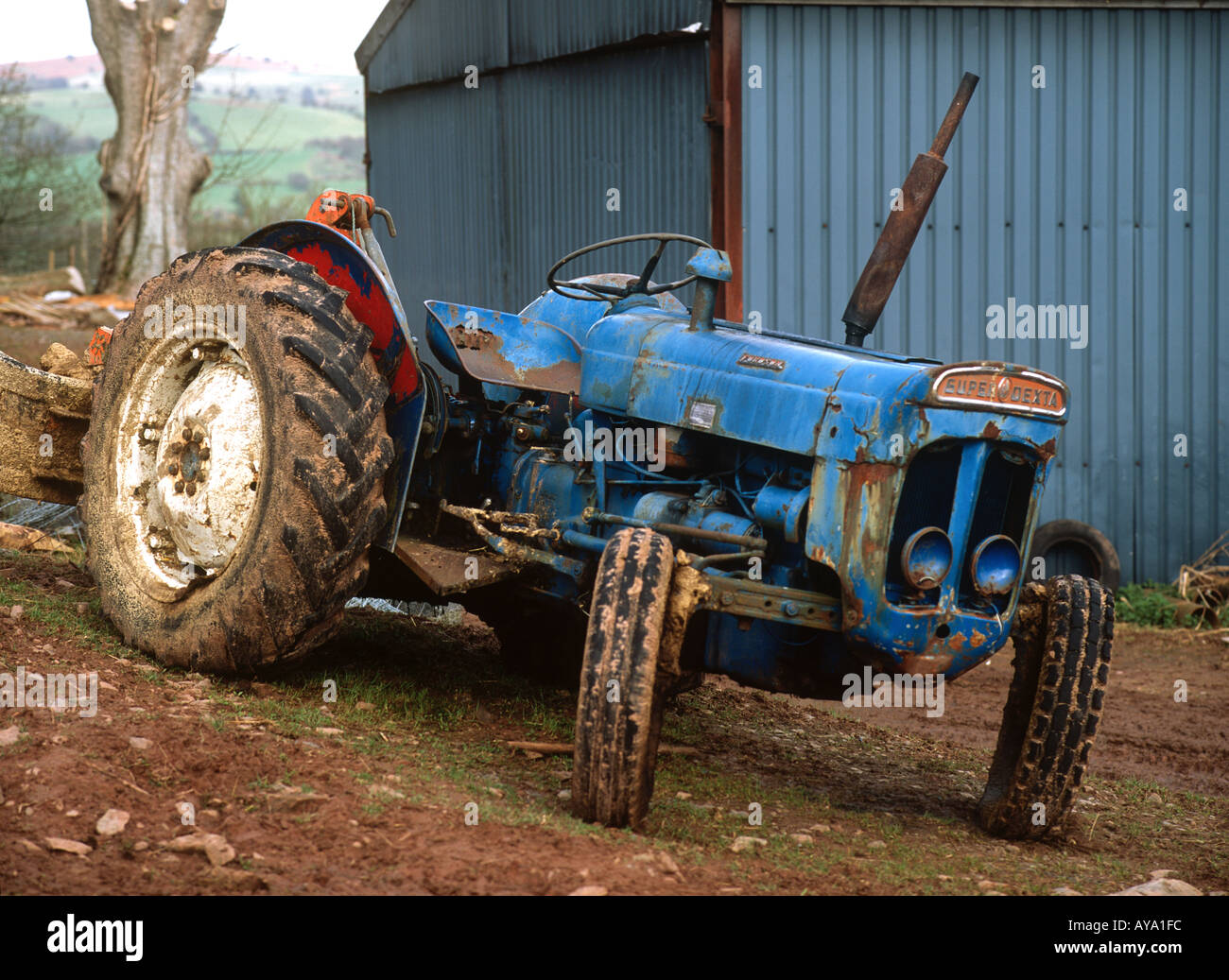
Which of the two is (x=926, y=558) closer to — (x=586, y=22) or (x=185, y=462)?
(x=185, y=462)

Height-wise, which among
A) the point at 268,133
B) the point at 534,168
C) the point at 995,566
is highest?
the point at 268,133

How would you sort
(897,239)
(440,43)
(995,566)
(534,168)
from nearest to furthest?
(995,566), (897,239), (534,168), (440,43)

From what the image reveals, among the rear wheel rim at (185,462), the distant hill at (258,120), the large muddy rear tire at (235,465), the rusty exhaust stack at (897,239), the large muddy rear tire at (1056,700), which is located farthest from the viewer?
the distant hill at (258,120)

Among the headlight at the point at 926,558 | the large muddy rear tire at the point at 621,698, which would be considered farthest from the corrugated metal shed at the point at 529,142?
the large muddy rear tire at the point at 621,698

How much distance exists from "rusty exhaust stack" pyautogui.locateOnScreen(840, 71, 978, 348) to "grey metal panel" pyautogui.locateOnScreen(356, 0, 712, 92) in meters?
3.91

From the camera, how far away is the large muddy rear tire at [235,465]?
14.5ft

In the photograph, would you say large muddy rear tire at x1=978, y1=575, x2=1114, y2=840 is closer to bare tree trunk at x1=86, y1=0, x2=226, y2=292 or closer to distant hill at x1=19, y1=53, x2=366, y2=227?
bare tree trunk at x1=86, y1=0, x2=226, y2=292

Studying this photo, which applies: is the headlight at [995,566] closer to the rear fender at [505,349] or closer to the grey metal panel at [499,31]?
the rear fender at [505,349]

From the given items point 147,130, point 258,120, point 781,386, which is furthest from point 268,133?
point 781,386

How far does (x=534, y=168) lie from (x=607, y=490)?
22.7 feet

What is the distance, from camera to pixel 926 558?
4070 millimetres

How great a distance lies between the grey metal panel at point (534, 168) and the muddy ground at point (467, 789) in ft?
14.4

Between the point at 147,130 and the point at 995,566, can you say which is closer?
the point at 995,566
